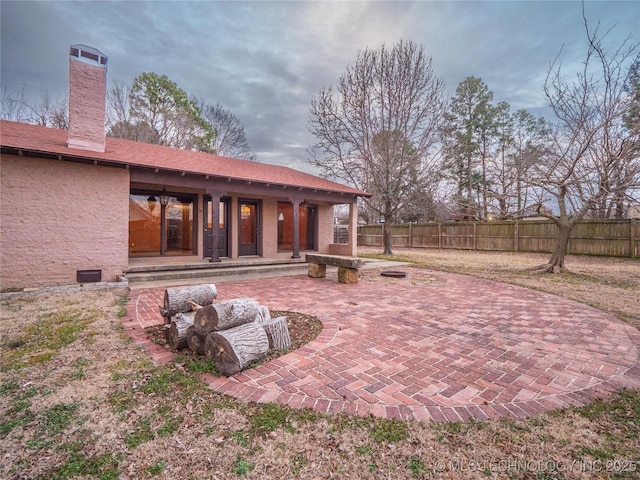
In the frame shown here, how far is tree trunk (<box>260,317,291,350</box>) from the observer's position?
3.16 m

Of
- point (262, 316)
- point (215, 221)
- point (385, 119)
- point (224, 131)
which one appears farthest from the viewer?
point (224, 131)

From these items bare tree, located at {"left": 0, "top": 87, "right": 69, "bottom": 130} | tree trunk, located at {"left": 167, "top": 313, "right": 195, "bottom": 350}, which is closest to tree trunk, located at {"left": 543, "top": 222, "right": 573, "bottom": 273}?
tree trunk, located at {"left": 167, "top": 313, "right": 195, "bottom": 350}

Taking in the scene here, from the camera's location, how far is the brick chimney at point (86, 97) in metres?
6.88

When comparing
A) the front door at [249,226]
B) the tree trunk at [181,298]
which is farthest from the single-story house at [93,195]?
the tree trunk at [181,298]

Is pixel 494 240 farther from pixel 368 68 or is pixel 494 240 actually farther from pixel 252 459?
pixel 252 459

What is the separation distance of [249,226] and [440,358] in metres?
9.02

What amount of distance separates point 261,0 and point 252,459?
11.9m

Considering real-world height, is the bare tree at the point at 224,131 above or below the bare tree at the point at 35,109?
above

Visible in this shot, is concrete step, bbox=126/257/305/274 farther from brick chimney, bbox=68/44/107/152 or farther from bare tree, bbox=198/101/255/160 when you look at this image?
bare tree, bbox=198/101/255/160

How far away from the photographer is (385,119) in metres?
12.8

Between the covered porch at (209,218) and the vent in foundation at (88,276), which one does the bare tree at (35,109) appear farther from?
the vent in foundation at (88,276)

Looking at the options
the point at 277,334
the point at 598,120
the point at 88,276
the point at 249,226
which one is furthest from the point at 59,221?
the point at 598,120

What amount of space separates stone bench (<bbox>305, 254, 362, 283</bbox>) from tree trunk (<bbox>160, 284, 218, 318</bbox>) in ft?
12.3

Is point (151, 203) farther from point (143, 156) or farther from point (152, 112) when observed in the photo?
point (152, 112)
